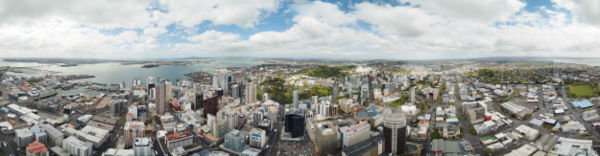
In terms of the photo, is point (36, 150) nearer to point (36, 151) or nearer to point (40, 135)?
point (36, 151)

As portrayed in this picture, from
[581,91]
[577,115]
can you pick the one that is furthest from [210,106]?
[581,91]

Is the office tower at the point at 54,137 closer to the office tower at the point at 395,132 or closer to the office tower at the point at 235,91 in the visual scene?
the office tower at the point at 235,91

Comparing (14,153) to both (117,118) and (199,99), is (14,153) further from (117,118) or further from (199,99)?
(199,99)

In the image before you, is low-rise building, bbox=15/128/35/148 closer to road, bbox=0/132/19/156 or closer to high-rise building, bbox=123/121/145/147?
road, bbox=0/132/19/156

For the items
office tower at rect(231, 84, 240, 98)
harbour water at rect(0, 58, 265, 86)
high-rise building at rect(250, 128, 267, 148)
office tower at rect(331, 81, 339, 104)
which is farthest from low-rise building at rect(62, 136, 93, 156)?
harbour water at rect(0, 58, 265, 86)

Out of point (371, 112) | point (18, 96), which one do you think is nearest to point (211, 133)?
point (371, 112)
